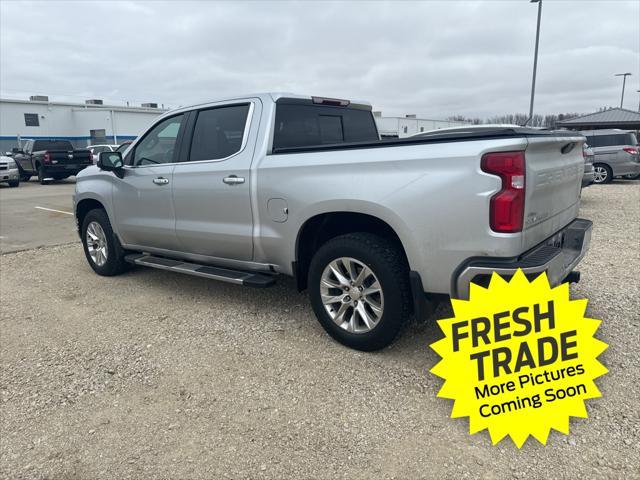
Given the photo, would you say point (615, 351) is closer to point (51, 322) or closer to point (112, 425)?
point (112, 425)

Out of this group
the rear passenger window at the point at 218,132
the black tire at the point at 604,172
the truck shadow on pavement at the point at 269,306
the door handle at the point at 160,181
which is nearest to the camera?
the truck shadow on pavement at the point at 269,306

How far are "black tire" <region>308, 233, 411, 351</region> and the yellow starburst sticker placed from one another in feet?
1.55

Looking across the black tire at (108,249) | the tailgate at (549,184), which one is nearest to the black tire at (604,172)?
the tailgate at (549,184)

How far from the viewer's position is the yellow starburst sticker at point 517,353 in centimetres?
261

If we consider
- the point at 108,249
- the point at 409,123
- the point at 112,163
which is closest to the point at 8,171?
the point at 108,249

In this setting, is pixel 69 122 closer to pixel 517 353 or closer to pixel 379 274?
pixel 379 274

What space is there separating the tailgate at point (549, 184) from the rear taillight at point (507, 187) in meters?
0.08

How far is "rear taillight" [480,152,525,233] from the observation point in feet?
8.59

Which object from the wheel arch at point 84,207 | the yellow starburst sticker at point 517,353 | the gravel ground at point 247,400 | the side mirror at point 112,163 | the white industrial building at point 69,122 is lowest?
the gravel ground at point 247,400

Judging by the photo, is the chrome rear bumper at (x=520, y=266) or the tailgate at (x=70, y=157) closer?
the chrome rear bumper at (x=520, y=266)

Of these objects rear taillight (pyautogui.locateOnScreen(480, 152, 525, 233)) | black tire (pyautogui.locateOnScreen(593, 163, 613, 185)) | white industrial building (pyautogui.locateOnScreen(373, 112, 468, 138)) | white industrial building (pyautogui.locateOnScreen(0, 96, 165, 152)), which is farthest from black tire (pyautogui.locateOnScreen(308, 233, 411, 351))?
white industrial building (pyautogui.locateOnScreen(373, 112, 468, 138))

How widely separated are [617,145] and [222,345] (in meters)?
15.0

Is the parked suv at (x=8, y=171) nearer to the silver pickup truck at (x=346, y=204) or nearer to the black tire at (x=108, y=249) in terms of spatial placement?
the black tire at (x=108, y=249)

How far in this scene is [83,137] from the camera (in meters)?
36.1
